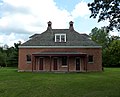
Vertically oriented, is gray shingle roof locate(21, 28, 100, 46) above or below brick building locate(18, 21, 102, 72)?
above

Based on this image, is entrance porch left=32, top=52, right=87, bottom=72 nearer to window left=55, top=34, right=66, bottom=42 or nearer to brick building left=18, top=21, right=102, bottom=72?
brick building left=18, top=21, right=102, bottom=72

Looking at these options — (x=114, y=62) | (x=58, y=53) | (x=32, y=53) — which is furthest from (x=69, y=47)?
(x=114, y=62)

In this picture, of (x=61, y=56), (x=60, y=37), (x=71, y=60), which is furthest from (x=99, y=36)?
(x=61, y=56)

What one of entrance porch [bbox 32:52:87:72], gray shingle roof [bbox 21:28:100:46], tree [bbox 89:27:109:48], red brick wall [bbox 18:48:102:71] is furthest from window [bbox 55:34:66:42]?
tree [bbox 89:27:109:48]

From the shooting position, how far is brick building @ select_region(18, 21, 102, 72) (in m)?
46.3

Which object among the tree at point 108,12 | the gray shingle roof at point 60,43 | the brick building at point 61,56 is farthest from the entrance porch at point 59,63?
the tree at point 108,12

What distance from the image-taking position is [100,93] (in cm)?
1755

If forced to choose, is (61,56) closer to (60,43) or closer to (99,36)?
(60,43)

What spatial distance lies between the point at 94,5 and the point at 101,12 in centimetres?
71

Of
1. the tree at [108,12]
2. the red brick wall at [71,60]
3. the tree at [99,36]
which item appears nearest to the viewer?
the tree at [108,12]

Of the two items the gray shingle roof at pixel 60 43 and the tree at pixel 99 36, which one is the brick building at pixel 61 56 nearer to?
the gray shingle roof at pixel 60 43

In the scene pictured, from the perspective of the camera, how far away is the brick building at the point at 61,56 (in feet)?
152

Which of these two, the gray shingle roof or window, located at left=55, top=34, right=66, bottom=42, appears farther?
window, located at left=55, top=34, right=66, bottom=42

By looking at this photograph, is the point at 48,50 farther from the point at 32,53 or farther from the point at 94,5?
the point at 94,5
